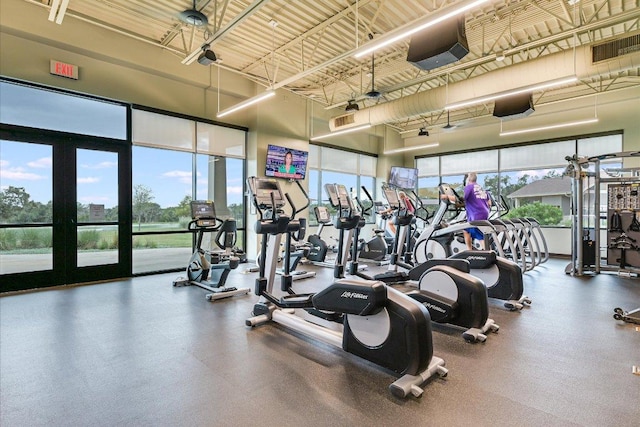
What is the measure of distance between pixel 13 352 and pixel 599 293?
7060 millimetres

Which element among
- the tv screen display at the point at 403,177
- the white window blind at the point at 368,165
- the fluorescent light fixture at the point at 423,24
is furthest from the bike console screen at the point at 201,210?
the tv screen display at the point at 403,177

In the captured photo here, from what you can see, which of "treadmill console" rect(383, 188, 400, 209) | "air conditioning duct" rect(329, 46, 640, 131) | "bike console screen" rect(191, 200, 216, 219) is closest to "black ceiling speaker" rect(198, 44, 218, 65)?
"bike console screen" rect(191, 200, 216, 219)

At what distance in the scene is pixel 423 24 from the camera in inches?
148

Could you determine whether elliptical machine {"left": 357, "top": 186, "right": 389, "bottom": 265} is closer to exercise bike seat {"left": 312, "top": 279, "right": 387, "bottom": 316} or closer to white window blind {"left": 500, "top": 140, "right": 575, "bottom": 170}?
white window blind {"left": 500, "top": 140, "right": 575, "bottom": 170}

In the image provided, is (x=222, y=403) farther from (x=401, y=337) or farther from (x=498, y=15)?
(x=498, y=15)

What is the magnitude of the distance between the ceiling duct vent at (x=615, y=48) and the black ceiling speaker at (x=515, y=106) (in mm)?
1267

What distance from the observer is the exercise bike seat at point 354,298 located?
232cm

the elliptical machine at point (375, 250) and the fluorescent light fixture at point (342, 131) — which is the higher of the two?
the fluorescent light fixture at point (342, 131)

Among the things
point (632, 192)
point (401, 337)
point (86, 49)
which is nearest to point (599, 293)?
point (632, 192)

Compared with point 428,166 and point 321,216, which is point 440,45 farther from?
point 428,166

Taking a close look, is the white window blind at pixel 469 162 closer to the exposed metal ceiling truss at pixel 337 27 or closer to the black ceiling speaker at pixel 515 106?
the exposed metal ceiling truss at pixel 337 27

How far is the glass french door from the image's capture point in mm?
4988

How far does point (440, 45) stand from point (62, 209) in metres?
6.25

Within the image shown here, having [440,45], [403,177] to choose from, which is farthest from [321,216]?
[403,177]
